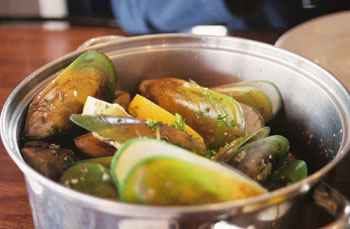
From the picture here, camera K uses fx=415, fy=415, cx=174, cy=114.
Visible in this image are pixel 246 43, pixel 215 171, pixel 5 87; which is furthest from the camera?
pixel 5 87

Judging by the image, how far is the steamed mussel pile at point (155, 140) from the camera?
453 millimetres

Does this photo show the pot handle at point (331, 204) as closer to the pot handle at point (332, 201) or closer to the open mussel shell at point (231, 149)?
the pot handle at point (332, 201)

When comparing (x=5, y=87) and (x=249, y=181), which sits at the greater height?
(x=249, y=181)

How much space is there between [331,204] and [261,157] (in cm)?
15

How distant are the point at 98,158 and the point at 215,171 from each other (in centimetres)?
20

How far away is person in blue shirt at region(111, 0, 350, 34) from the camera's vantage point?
1428mm

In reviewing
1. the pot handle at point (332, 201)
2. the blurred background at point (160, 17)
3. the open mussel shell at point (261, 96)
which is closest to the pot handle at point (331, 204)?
the pot handle at point (332, 201)

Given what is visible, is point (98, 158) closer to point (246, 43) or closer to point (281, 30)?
point (246, 43)

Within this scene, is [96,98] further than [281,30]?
No

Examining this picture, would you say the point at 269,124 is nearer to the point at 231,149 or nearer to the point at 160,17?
Result: the point at 231,149

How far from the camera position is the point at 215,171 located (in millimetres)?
463

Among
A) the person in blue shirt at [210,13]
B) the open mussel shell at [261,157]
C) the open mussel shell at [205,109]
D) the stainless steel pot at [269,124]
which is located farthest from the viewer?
the person in blue shirt at [210,13]

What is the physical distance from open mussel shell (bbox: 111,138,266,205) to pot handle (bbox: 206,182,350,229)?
0.13ft

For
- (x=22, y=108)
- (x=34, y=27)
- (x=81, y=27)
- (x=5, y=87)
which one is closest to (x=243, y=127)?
(x=22, y=108)
